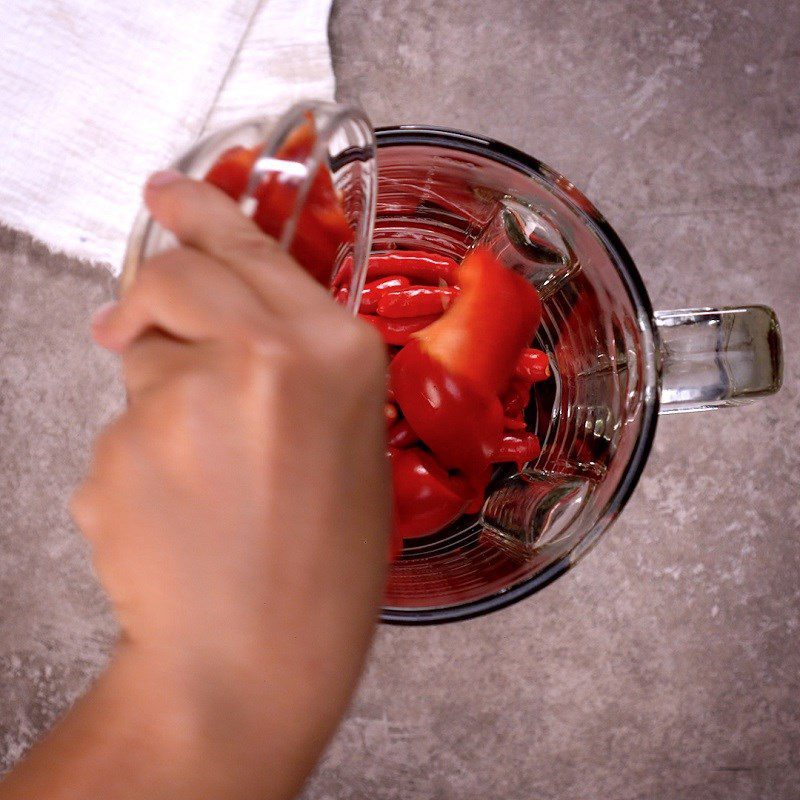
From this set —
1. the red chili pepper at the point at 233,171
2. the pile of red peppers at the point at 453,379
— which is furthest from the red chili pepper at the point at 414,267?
the red chili pepper at the point at 233,171

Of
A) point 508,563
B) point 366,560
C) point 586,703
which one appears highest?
point 366,560

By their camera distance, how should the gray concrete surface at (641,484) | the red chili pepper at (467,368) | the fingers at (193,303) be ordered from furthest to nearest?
the gray concrete surface at (641,484) → the red chili pepper at (467,368) → the fingers at (193,303)

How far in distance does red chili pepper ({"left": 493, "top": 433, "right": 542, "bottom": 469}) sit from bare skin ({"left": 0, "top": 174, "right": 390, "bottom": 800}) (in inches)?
5.6

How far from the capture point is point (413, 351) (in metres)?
0.31

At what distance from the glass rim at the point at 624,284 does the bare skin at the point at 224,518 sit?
122 millimetres

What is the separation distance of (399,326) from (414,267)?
36 millimetres

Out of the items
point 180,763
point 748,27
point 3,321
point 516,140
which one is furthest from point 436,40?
point 180,763

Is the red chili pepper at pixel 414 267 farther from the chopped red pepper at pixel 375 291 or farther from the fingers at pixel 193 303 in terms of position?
the fingers at pixel 193 303

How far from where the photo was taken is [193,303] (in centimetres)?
18

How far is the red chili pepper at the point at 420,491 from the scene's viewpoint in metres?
0.30

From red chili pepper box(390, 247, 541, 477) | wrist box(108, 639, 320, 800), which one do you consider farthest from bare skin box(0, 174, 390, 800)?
red chili pepper box(390, 247, 541, 477)

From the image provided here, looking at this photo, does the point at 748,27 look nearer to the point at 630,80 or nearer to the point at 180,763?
the point at 630,80

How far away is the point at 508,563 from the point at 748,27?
1.20 ft

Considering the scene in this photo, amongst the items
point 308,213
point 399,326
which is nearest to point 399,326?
point 399,326
